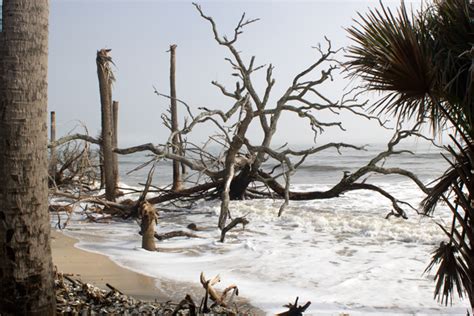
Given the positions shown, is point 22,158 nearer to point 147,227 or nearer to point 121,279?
point 121,279

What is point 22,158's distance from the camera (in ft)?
9.72

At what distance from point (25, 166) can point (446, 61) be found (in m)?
2.81

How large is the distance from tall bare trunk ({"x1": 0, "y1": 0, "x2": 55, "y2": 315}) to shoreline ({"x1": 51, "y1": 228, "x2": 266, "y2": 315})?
1.57m

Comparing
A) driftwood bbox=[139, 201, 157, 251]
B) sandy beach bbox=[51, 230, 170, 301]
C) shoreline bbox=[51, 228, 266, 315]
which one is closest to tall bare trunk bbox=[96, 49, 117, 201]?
sandy beach bbox=[51, 230, 170, 301]

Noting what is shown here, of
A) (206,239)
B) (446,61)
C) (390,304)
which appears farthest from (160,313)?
(206,239)

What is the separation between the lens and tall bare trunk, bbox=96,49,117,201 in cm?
1157

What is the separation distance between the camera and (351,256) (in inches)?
278

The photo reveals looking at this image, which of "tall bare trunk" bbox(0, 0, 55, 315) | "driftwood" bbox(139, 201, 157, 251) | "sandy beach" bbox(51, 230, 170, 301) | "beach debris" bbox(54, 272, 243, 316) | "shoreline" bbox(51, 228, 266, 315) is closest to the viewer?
"tall bare trunk" bbox(0, 0, 55, 315)

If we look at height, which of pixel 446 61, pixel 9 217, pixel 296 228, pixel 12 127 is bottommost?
pixel 296 228

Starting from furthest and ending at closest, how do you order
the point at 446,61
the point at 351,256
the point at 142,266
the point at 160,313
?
the point at 351,256, the point at 142,266, the point at 160,313, the point at 446,61

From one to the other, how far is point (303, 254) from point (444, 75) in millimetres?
4376

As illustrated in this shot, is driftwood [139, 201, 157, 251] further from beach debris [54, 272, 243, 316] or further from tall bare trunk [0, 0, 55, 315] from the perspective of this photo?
tall bare trunk [0, 0, 55, 315]

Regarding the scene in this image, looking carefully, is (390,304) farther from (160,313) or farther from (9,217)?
(9,217)

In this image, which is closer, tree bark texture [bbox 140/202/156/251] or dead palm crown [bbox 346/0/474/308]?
dead palm crown [bbox 346/0/474/308]
